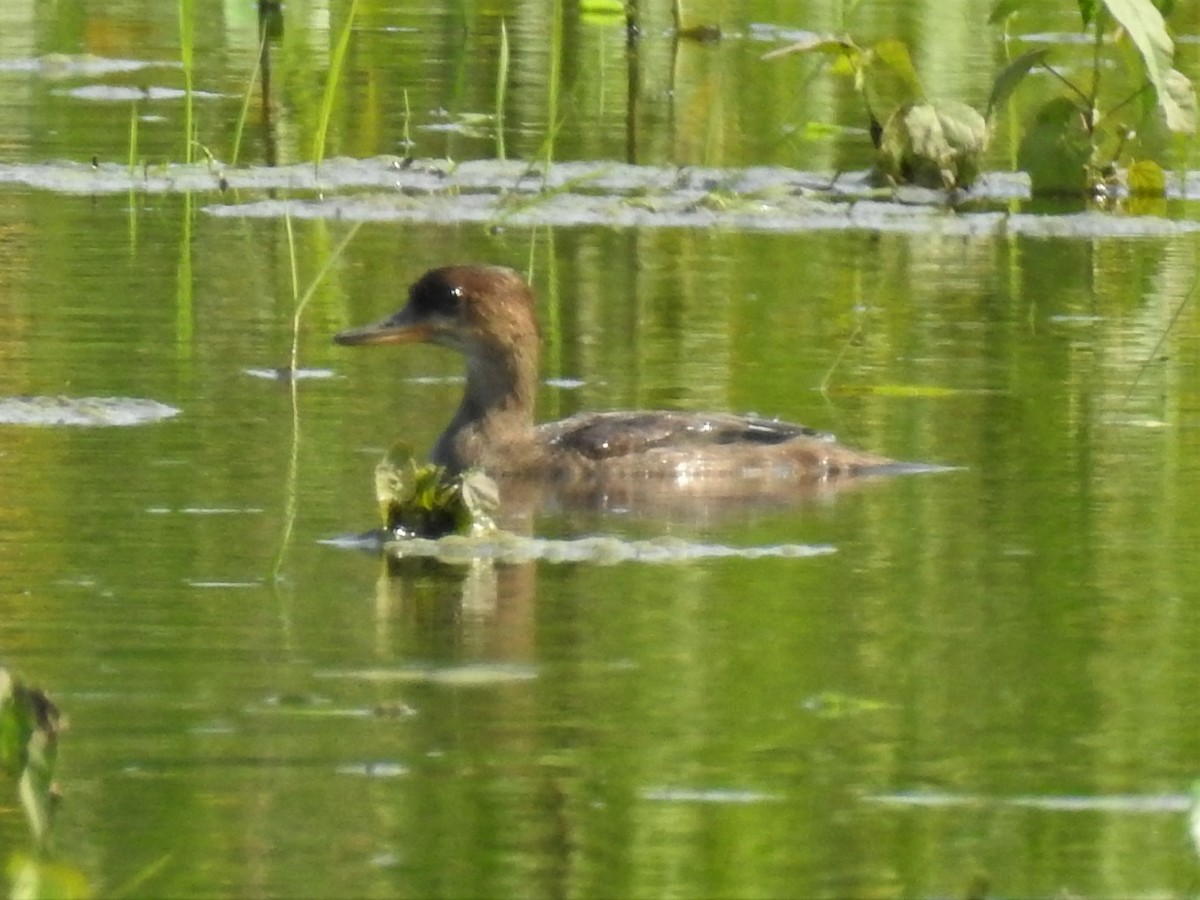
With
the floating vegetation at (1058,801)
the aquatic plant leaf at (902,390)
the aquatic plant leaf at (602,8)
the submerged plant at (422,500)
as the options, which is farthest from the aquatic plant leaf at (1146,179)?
the floating vegetation at (1058,801)

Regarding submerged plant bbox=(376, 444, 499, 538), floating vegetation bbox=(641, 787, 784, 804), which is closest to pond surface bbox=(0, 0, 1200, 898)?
floating vegetation bbox=(641, 787, 784, 804)

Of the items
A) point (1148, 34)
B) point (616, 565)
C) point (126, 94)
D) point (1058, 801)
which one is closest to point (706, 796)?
point (1058, 801)

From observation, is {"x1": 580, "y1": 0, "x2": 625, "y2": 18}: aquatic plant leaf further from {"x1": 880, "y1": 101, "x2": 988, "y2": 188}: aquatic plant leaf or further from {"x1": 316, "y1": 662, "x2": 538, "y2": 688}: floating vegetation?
{"x1": 316, "y1": 662, "x2": 538, "y2": 688}: floating vegetation

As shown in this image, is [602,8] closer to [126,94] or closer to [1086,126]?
[126,94]

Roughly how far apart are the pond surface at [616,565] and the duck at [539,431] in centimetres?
22

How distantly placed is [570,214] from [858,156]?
2306 mm

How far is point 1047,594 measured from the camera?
7520 millimetres

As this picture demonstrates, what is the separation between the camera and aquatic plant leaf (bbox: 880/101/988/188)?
1439 centimetres

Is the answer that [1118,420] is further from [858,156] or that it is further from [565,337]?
[858,156]

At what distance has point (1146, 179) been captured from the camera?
577 inches

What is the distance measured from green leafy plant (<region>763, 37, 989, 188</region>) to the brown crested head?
425cm

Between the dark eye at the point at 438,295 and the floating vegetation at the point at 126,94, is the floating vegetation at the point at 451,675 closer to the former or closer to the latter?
the dark eye at the point at 438,295

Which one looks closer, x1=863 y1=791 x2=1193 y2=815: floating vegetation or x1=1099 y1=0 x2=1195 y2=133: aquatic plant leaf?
x1=863 y1=791 x2=1193 y2=815: floating vegetation

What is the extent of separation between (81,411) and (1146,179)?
20.8ft
